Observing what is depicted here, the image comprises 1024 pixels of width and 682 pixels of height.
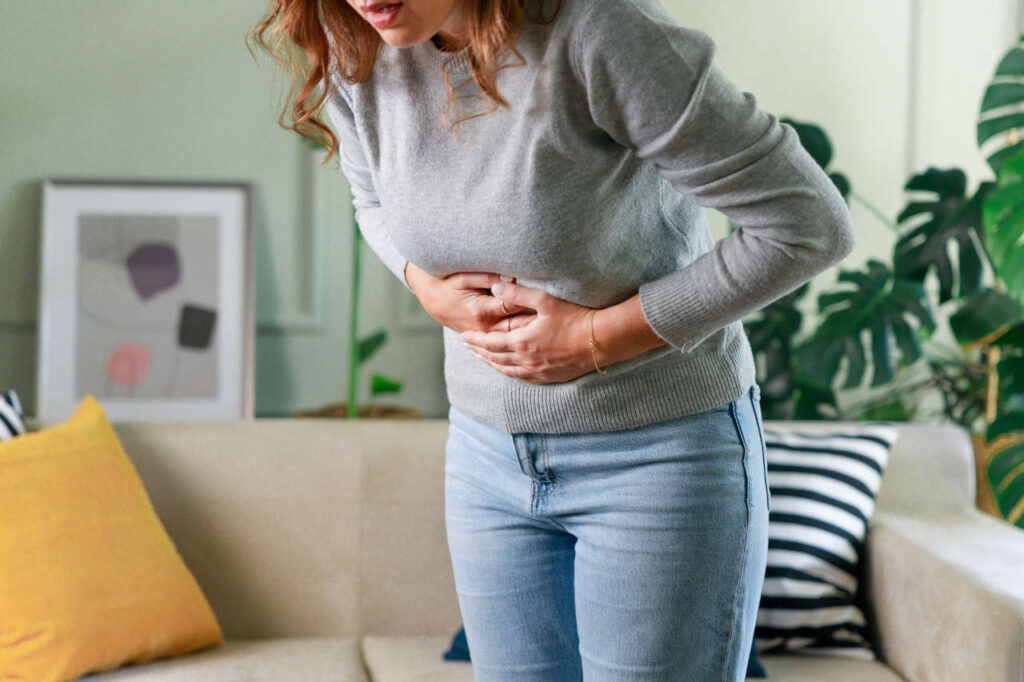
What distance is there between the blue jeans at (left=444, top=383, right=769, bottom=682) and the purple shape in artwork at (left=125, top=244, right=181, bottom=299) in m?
1.97

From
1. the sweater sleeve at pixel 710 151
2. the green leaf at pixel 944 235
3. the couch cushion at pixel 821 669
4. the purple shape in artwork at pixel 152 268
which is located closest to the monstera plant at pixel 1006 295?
the green leaf at pixel 944 235

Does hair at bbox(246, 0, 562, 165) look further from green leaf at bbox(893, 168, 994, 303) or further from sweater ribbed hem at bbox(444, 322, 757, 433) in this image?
green leaf at bbox(893, 168, 994, 303)

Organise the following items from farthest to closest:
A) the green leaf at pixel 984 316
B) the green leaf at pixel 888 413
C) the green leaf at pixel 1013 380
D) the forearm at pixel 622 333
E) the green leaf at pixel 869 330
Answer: the green leaf at pixel 888 413 → the green leaf at pixel 869 330 → the green leaf at pixel 984 316 → the green leaf at pixel 1013 380 → the forearm at pixel 622 333

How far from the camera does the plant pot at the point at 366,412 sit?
273 cm

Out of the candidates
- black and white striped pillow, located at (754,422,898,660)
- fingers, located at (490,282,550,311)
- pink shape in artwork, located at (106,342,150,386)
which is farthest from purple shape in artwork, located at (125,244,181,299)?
fingers, located at (490,282,550,311)

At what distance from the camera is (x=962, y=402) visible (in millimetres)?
2756

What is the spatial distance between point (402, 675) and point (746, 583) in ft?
2.97

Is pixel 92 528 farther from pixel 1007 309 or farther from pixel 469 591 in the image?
pixel 1007 309

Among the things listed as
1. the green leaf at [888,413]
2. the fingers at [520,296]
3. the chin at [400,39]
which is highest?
the chin at [400,39]

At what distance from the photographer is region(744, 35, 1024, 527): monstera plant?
204 cm

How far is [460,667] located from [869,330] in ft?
4.36

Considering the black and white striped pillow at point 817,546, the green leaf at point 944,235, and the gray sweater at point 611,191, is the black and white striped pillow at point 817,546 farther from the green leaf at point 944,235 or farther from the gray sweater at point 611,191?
the gray sweater at point 611,191

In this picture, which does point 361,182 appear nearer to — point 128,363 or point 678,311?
point 678,311

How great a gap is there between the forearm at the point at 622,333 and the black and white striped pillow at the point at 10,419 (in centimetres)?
127
